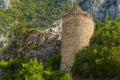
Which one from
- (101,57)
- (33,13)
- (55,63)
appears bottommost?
(55,63)

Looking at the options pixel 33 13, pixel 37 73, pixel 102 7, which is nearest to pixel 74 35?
pixel 37 73

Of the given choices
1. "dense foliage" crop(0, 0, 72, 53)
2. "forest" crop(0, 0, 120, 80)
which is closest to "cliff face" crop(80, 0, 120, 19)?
"dense foliage" crop(0, 0, 72, 53)

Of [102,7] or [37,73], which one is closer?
[37,73]

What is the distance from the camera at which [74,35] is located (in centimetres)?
2945

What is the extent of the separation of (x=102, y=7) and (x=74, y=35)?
97.2m

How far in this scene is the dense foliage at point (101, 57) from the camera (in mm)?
27219

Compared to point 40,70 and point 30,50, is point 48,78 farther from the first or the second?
point 30,50

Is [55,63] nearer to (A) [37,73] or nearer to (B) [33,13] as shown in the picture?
(A) [37,73]

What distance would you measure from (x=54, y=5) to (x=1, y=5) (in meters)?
20.0

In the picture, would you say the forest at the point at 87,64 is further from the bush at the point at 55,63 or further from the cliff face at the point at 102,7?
the cliff face at the point at 102,7

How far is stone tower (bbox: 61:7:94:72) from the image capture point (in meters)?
29.4

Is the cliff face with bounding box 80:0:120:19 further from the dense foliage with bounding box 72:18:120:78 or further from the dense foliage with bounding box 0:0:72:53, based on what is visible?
the dense foliage with bounding box 72:18:120:78

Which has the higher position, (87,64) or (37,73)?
(87,64)

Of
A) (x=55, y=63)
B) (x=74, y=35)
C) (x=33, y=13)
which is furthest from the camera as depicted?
(x=33, y=13)
